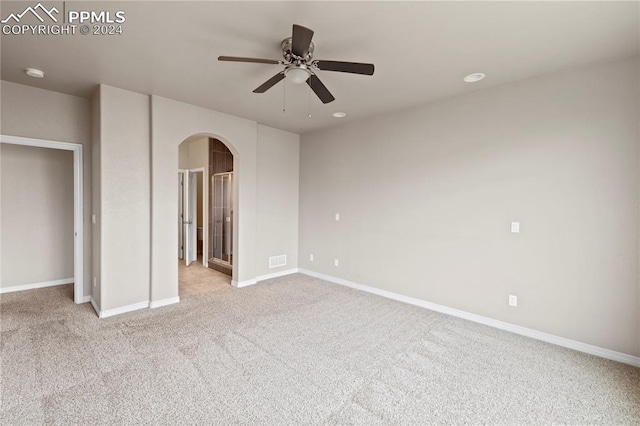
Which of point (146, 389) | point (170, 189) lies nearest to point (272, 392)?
point (146, 389)

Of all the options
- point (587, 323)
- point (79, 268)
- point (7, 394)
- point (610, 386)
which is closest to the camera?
point (7, 394)

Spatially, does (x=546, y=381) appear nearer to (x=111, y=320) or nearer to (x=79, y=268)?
(x=111, y=320)

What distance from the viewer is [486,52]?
8.62 ft

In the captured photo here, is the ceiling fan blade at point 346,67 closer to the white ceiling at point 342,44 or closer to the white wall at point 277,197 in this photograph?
the white ceiling at point 342,44

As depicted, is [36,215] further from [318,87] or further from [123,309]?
[318,87]

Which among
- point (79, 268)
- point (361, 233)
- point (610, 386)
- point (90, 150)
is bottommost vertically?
point (610, 386)

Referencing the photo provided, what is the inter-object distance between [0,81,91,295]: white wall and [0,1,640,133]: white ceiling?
172 millimetres

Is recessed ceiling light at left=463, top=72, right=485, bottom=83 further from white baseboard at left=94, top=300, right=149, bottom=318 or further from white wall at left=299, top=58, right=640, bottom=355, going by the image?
white baseboard at left=94, top=300, right=149, bottom=318

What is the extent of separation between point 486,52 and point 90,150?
4.85 m

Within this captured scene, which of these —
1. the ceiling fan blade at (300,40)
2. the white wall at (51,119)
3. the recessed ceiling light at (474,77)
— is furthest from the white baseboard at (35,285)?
the recessed ceiling light at (474,77)

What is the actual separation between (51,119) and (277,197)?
3291 mm

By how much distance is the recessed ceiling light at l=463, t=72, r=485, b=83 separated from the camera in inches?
120

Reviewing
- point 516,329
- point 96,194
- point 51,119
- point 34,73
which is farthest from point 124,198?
point 516,329

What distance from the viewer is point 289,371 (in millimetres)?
2467
